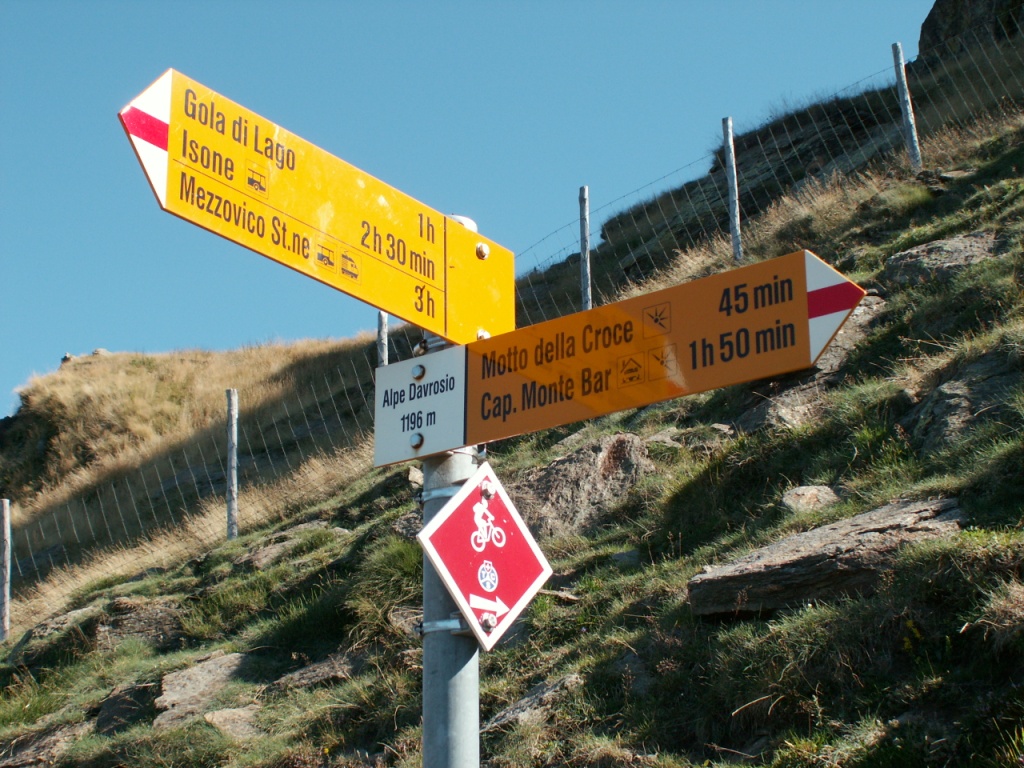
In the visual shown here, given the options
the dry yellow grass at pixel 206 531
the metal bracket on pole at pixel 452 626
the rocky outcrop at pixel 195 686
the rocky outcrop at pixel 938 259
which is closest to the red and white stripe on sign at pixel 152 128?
the metal bracket on pole at pixel 452 626

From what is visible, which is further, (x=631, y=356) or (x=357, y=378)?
(x=357, y=378)

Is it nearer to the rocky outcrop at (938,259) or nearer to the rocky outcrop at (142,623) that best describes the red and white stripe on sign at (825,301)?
the rocky outcrop at (938,259)

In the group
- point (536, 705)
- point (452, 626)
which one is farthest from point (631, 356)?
point (536, 705)

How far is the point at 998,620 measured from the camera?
409 centimetres

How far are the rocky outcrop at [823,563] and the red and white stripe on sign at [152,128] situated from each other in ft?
11.2

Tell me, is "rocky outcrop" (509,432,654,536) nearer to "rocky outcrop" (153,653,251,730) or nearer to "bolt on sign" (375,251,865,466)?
"rocky outcrop" (153,653,251,730)

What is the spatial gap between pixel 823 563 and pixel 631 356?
2.27 metres

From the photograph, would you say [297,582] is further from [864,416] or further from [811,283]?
[811,283]

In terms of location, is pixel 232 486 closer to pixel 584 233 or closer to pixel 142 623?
pixel 142 623

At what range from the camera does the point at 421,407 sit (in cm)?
343

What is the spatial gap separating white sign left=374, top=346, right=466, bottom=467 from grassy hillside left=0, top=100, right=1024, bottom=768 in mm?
1895

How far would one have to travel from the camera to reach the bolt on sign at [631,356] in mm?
2984

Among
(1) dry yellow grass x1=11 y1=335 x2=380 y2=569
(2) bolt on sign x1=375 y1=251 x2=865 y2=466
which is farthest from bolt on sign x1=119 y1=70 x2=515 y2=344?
(1) dry yellow grass x1=11 y1=335 x2=380 y2=569

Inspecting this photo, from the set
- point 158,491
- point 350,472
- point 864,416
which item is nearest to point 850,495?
point 864,416
